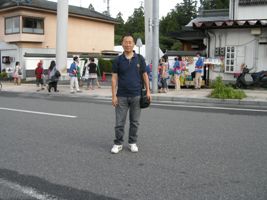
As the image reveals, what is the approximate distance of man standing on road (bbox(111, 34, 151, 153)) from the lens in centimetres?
622

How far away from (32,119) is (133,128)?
4.48m

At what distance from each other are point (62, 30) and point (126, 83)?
19.6m

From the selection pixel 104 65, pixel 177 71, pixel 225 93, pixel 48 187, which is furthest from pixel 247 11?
pixel 48 187

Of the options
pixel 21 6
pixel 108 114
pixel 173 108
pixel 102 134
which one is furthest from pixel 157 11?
pixel 21 6

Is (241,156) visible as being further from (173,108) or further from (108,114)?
(173,108)

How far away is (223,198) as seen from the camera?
425 cm

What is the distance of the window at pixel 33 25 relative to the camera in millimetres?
33094

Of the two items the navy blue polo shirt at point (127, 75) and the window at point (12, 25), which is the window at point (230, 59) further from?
the window at point (12, 25)

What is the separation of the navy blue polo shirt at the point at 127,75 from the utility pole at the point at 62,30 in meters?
19.2

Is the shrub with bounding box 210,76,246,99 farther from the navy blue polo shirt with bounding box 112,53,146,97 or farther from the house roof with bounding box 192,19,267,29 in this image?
the navy blue polo shirt with bounding box 112,53,146,97

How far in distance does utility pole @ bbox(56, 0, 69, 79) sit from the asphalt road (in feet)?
51.6

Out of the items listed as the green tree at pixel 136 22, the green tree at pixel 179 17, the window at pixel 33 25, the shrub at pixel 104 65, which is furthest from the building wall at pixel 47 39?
the green tree at pixel 136 22

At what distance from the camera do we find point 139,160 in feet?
19.2

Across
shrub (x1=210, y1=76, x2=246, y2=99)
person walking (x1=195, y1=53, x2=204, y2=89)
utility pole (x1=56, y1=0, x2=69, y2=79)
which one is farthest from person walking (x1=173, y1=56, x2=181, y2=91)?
utility pole (x1=56, y1=0, x2=69, y2=79)
